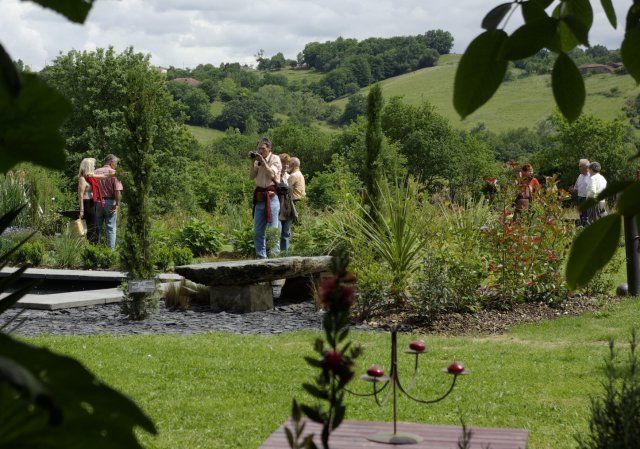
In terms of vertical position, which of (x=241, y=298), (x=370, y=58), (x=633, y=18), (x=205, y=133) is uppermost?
(x=370, y=58)

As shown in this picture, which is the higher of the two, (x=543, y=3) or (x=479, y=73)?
(x=543, y=3)

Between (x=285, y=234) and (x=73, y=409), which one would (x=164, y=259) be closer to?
(x=285, y=234)

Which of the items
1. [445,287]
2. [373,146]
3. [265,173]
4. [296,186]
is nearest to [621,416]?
[445,287]

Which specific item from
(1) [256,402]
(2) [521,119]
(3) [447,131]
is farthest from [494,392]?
(2) [521,119]

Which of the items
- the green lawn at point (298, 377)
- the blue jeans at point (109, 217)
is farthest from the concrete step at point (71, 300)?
the blue jeans at point (109, 217)

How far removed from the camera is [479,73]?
41.4 inches

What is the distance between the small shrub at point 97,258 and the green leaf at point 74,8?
531 inches

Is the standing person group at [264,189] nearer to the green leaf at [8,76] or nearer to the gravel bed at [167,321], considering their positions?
the gravel bed at [167,321]

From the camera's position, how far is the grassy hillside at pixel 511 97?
7598 centimetres

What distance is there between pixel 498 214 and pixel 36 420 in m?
10.1

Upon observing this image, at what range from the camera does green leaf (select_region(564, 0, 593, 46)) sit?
47.5 inches

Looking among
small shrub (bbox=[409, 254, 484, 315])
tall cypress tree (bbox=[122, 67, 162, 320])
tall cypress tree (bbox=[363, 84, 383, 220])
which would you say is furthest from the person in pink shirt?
small shrub (bbox=[409, 254, 484, 315])

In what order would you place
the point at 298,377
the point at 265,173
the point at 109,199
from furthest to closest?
the point at 109,199, the point at 265,173, the point at 298,377

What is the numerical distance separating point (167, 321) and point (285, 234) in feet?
14.1
